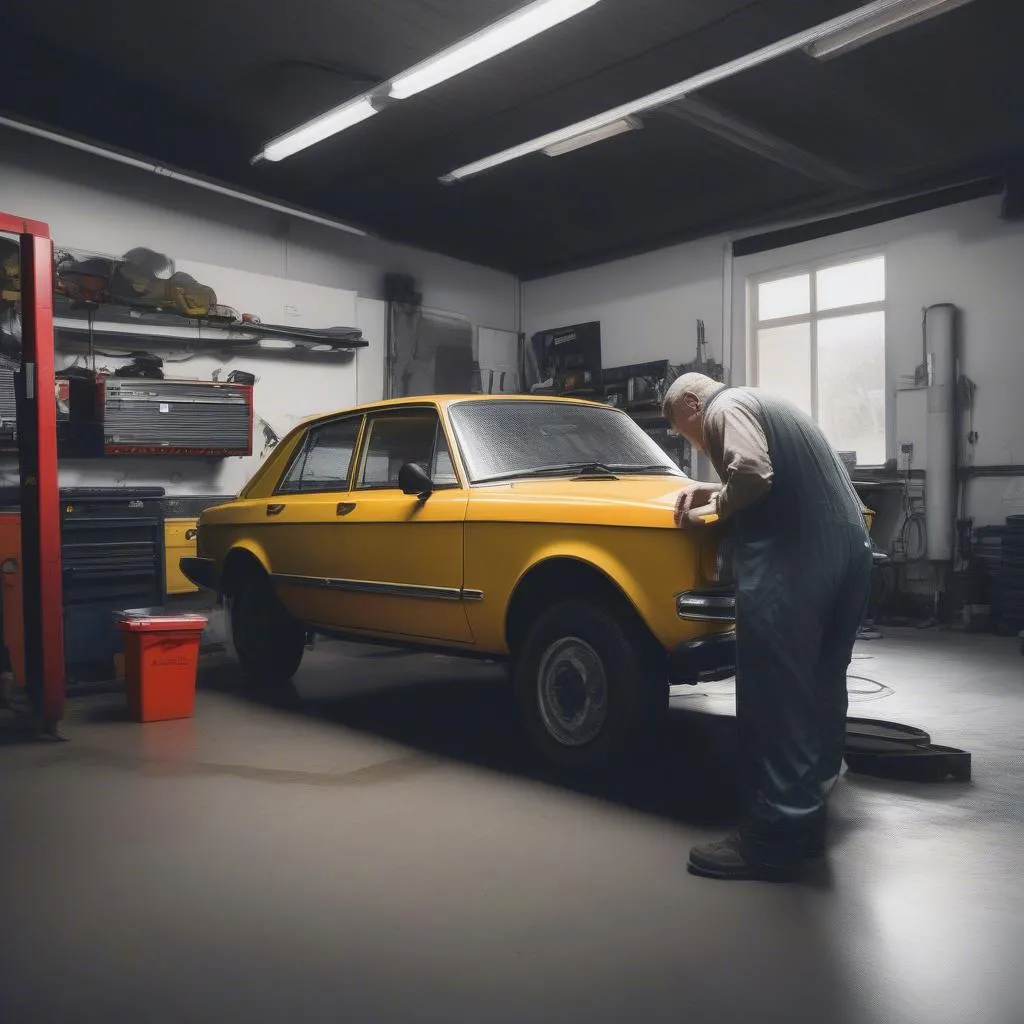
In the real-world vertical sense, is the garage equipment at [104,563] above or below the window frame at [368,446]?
below

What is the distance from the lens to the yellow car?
3484 millimetres

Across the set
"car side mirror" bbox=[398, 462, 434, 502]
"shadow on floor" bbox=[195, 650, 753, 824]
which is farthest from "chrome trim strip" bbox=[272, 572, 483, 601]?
"shadow on floor" bbox=[195, 650, 753, 824]

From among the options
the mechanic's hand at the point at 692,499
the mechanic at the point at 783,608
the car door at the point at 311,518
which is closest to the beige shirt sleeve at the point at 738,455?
the mechanic at the point at 783,608

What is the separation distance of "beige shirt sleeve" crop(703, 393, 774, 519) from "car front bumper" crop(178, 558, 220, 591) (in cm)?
394

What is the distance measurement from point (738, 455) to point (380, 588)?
2.35m

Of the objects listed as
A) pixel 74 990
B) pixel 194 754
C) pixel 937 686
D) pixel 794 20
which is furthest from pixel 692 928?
pixel 794 20

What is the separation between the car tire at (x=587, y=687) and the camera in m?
3.55

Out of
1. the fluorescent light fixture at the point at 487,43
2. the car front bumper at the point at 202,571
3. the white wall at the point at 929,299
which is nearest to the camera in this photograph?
the fluorescent light fixture at the point at 487,43

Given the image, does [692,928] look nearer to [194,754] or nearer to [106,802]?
[106,802]

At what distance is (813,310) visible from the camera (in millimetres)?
10352

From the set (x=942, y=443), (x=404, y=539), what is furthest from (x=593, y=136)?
(x=404, y=539)

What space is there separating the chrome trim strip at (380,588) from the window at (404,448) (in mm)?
511

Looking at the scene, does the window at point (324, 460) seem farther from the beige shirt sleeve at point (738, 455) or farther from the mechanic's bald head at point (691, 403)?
the beige shirt sleeve at point (738, 455)

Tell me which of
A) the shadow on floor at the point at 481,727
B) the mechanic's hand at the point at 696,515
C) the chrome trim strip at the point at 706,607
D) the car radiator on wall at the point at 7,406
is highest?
the car radiator on wall at the point at 7,406
